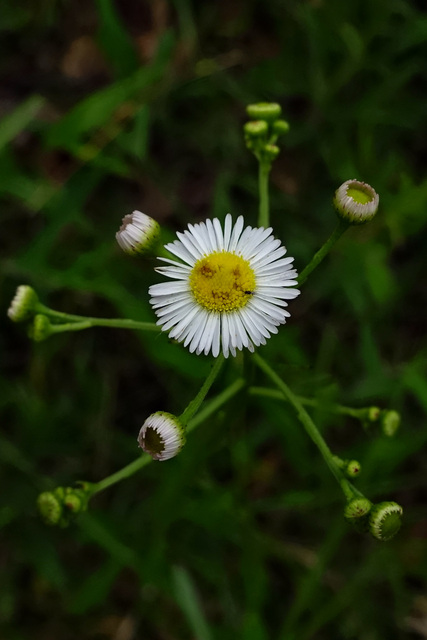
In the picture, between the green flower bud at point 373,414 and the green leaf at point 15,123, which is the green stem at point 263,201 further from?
the green leaf at point 15,123

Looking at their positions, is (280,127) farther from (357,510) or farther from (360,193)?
(357,510)

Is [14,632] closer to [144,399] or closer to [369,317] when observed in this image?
[144,399]

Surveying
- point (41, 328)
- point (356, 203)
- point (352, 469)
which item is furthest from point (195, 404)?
point (356, 203)

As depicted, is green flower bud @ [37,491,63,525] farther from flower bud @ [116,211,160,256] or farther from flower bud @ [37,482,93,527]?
flower bud @ [116,211,160,256]

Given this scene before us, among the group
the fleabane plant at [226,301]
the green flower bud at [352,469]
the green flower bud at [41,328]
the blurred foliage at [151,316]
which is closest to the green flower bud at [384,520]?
the fleabane plant at [226,301]

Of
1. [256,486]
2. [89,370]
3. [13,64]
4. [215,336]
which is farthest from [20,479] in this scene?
[13,64]

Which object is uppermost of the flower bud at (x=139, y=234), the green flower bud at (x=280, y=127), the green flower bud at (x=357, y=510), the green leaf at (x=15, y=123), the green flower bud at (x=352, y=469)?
the green leaf at (x=15, y=123)

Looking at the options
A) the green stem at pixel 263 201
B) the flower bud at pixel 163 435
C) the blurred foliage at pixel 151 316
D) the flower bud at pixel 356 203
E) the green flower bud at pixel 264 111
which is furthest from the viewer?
the blurred foliage at pixel 151 316
